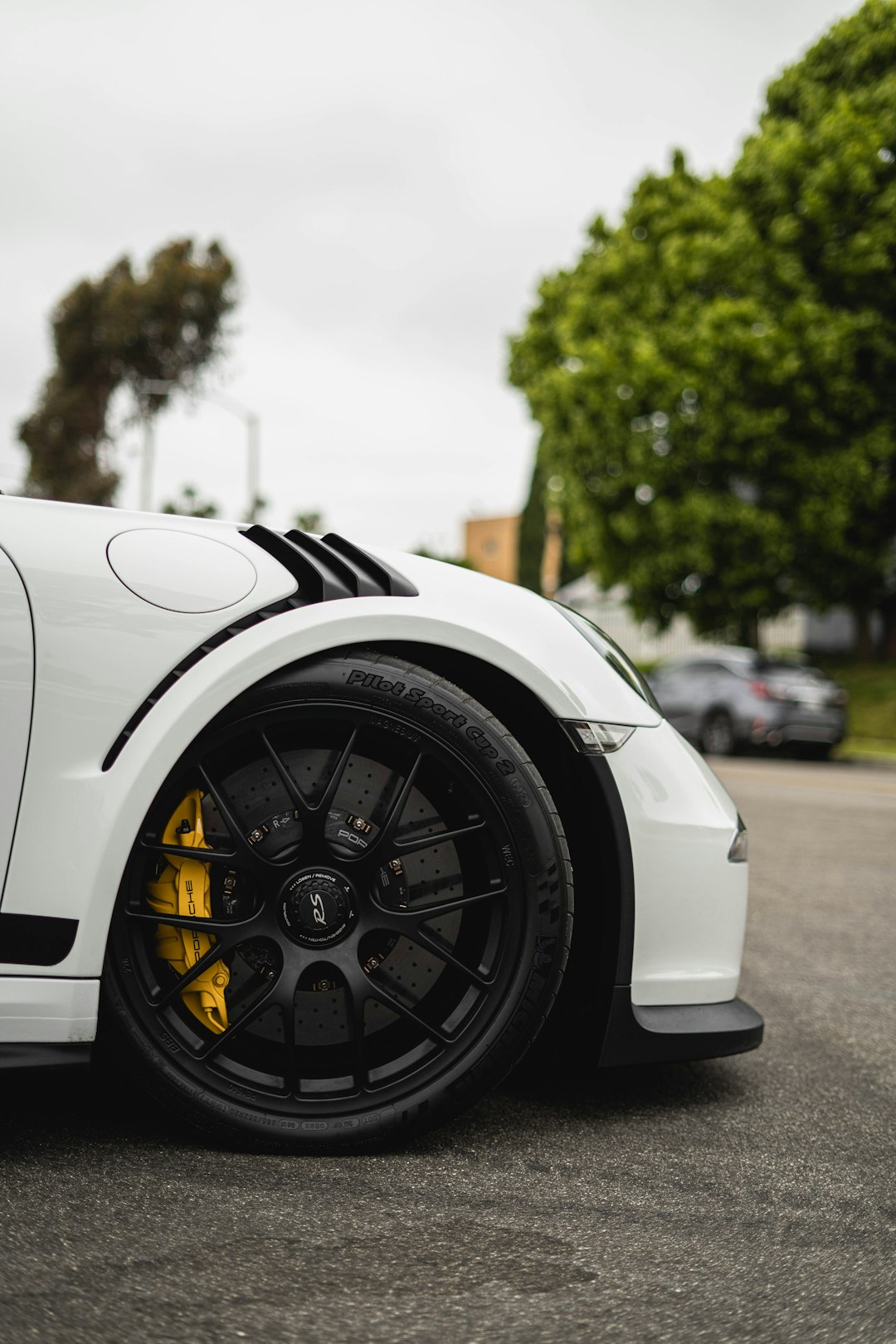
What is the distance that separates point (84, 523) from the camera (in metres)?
2.27

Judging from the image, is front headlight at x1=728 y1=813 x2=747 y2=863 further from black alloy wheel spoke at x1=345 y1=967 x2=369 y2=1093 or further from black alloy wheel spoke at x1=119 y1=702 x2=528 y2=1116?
black alloy wheel spoke at x1=345 y1=967 x2=369 y2=1093

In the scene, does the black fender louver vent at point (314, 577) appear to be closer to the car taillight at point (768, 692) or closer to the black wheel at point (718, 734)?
the car taillight at point (768, 692)

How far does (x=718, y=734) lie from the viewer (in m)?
17.9

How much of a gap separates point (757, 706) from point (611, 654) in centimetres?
1506

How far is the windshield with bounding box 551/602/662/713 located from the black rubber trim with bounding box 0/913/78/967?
1.18m

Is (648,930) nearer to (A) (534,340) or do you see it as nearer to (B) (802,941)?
(B) (802,941)

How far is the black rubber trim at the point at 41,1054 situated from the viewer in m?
2.05

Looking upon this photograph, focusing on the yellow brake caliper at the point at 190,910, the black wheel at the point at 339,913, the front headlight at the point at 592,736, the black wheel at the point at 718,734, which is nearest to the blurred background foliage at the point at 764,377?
the black wheel at the point at 718,734

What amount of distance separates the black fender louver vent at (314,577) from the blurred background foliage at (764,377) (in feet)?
63.3

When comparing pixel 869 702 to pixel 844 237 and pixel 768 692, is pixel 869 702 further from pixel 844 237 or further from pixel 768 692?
pixel 844 237

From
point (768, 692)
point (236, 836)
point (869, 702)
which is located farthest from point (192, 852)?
point (869, 702)

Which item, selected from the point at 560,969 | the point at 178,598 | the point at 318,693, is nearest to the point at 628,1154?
the point at 560,969

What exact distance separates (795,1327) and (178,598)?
4.86 feet

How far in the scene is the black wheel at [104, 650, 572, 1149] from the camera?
2174mm
